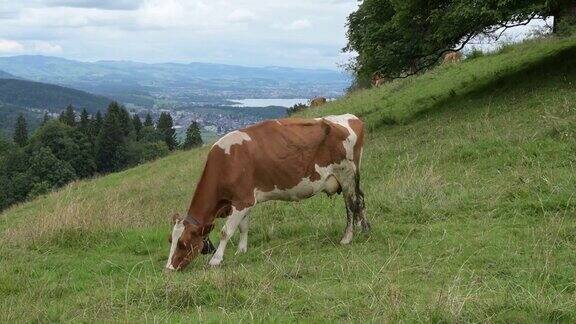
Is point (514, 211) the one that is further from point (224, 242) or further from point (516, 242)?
point (224, 242)

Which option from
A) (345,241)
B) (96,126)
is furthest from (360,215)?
(96,126)

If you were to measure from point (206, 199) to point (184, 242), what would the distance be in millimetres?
750

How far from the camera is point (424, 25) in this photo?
20.2 m

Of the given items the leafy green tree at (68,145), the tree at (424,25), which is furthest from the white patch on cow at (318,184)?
the leafy green tree at (68,145)

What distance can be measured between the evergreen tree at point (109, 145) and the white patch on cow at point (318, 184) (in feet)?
254

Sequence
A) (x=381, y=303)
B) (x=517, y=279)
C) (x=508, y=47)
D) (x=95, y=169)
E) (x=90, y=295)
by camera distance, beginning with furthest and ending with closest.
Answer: (x=95, y=169) → (x=508, y=47) → (x=90, y=295) → (x=517, y=279) → (x=381, y=303)

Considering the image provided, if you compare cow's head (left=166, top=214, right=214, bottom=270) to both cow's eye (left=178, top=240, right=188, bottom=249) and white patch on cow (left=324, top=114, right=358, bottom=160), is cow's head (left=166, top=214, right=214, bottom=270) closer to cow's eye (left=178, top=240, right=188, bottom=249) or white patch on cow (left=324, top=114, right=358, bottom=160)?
cow's eye (left=178, top=240, right=188, bottom=249)

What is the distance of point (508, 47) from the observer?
2700cm

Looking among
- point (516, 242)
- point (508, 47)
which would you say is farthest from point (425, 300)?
point (508, 47)

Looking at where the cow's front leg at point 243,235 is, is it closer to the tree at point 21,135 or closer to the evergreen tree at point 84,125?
the evergreen tree at point 84,125

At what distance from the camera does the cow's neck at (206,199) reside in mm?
8570

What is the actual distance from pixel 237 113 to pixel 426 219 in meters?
186

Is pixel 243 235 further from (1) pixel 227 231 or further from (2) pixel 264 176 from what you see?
(2) pixel 264 176

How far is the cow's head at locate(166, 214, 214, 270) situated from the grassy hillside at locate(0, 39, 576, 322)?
0.21 m
